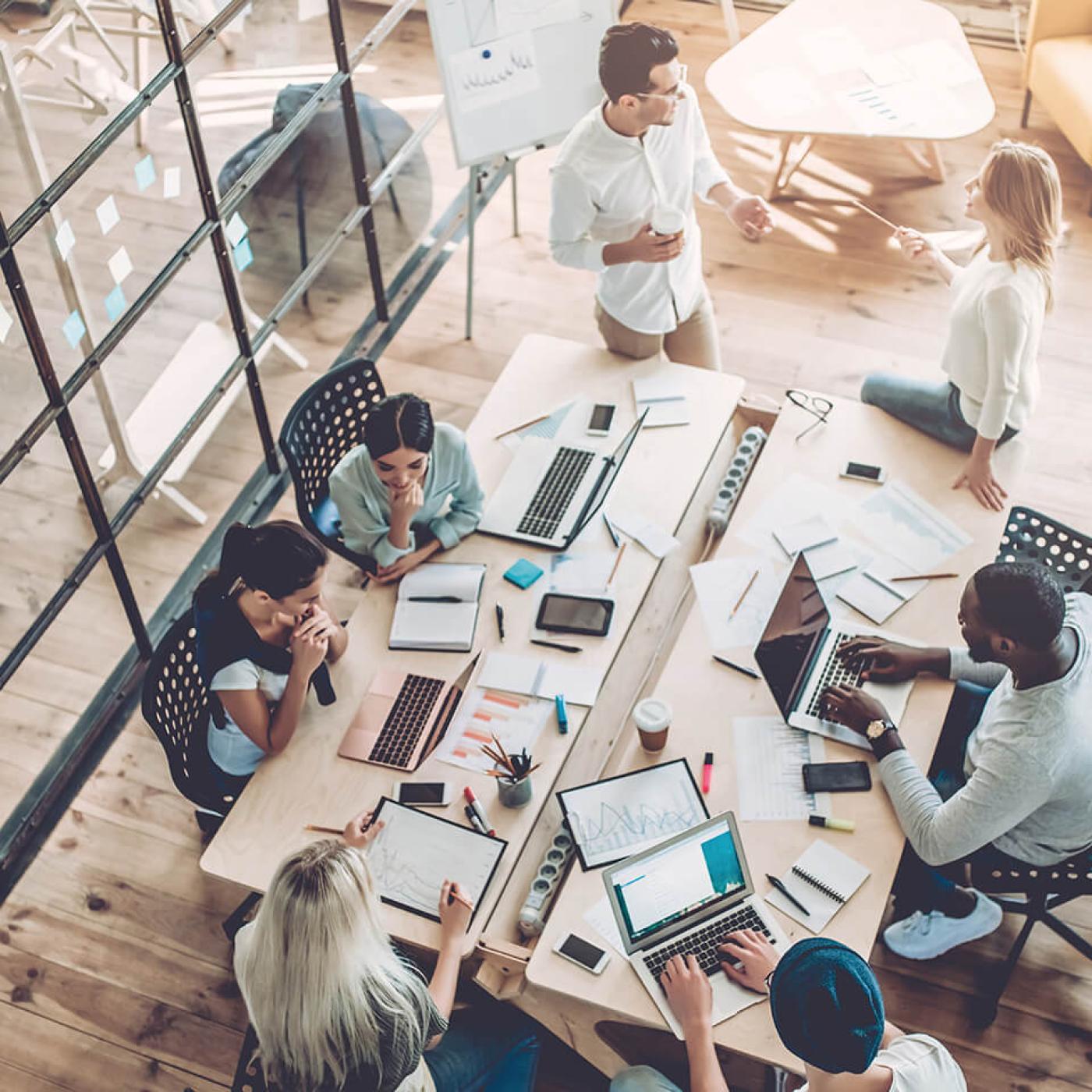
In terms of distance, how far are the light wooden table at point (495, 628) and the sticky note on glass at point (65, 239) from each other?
124 centimetres

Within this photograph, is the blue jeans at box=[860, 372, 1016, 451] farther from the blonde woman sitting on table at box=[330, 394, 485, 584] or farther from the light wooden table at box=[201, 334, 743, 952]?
the blonde woman sitting on table at box=[330, 394, 485, 584]

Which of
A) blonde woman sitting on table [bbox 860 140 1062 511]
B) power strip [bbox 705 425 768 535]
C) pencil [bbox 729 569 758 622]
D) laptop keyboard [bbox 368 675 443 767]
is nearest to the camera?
laptop keyboard [bbox 368 675 443 767]

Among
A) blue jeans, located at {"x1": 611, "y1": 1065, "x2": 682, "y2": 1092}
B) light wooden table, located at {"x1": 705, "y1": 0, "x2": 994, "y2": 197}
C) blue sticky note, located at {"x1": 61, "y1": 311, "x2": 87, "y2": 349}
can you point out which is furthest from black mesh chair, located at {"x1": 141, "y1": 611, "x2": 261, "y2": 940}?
light wooden table, located at {"x1": 705, "y1": 0, "x2": 994, "y2": 197}

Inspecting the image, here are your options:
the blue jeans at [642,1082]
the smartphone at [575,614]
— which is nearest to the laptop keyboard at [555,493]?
the smartphone at [575,614]

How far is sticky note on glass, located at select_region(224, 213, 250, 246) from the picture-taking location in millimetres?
4023

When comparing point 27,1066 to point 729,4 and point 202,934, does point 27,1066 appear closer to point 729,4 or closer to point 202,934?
point 202,934

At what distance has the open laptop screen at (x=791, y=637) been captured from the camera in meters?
3.04

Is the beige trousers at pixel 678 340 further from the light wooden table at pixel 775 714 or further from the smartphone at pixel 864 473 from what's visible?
the smartphone at pixel 864 473

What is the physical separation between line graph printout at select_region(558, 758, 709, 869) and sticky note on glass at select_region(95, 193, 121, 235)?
2080mm

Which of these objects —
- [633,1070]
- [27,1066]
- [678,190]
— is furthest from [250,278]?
[633,1070]

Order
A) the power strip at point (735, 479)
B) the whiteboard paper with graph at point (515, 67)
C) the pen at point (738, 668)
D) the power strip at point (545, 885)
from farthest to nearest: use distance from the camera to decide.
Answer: the whiteboard paper with graph at point (515, 67) → the power strip at point (735, 479) → the pen at point (738, 668) → the power strip at point (545, 885)

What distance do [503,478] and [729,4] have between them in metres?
3.24

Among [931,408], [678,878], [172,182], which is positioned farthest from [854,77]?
[678,878]

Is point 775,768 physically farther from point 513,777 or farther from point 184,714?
point 184,714
